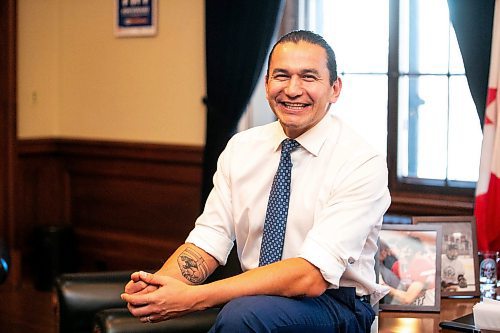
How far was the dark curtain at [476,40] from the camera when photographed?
3625mm

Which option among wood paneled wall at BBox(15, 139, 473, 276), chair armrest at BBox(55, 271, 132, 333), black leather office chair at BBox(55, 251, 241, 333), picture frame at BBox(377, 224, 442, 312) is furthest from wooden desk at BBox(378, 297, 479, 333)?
wood paneled wall at BBox(15, 139, 473, 276)

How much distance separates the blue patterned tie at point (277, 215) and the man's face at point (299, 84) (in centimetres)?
10

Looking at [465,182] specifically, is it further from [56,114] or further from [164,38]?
[56,114]

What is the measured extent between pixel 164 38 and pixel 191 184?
822 millimetres

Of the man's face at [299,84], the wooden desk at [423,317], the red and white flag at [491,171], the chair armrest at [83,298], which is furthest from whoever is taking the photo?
the red and white flag at [491,171]

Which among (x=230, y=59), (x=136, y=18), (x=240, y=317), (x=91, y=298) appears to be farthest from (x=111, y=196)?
(x=240, y=317)

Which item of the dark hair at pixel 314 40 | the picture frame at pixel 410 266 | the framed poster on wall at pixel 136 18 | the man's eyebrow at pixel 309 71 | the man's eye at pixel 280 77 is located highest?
the framed poster on wall at pixel 136 18

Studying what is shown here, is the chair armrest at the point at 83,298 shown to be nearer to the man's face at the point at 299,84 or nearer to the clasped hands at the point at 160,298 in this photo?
the clasped hands at the point at 160,298

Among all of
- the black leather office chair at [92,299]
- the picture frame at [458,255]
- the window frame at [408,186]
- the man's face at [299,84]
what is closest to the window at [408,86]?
the window frame at [408,186]

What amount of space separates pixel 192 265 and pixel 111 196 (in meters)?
2.99

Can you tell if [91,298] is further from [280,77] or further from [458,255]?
[458,255]

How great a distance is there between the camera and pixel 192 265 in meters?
2.65

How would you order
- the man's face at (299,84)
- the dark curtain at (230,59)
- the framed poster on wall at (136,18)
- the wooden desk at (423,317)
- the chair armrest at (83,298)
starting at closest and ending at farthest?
the man's face at (299,84)
the wooden desk at (423,317)
the chair armrest at (83,298)
the dark curtain at (230,59)
the framed poster on wall at (136,18)

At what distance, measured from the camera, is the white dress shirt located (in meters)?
2.44
